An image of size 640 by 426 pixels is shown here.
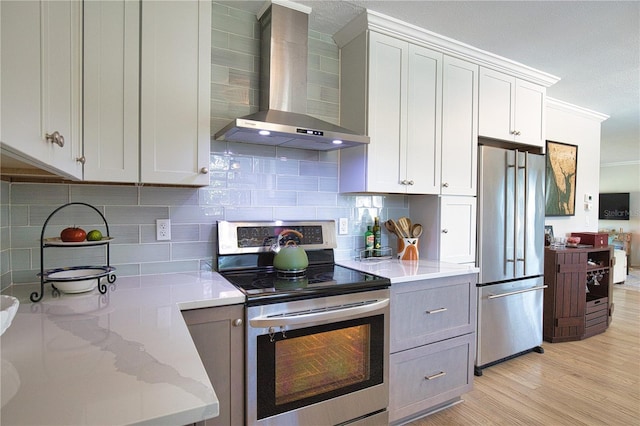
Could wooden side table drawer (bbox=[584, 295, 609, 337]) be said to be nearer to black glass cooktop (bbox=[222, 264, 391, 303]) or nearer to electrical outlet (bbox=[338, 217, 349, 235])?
electrical outlet (bbox=[338, 217, 349, 235])

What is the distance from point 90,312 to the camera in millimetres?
1265

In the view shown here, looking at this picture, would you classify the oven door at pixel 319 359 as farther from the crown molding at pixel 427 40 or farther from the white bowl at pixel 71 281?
the crown molding at pixel 427 40

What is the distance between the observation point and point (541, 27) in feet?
7.67

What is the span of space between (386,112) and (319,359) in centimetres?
158

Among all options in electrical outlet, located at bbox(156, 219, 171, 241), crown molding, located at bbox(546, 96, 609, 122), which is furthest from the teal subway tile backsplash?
crown molding, located at bbox(546, 96, 609, 122)

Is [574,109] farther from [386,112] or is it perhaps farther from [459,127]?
[386,112]

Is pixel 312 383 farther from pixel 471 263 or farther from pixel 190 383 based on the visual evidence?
pixel 471 263

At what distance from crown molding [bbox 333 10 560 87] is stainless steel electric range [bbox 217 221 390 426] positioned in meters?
1.46

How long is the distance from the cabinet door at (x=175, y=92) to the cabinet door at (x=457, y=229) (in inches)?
68.5

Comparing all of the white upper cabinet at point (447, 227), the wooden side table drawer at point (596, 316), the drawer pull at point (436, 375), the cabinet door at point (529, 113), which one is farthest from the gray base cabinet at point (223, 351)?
the wooden side table drawer at point (596, 316)

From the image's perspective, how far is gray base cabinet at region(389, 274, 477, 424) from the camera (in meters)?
1.97

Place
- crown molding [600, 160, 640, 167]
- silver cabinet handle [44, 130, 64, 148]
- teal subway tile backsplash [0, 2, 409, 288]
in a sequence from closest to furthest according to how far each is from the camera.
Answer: silver cabinet handle [44, 130, 64, 148], teal subway tile backsplash [0, 2, 409, 288], crown molding [600, 160, 640, 167]

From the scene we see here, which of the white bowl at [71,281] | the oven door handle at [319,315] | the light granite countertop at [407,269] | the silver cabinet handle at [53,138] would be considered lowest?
the oven door handle at [319,315]

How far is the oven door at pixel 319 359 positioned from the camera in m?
1.55
